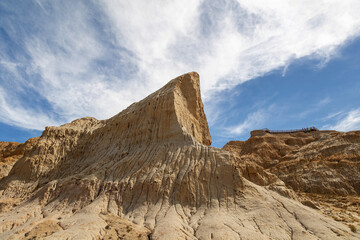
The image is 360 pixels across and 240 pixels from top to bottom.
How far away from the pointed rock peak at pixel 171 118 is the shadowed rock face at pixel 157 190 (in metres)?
0.13

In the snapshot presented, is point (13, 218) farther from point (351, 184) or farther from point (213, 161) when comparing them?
point (351, 184)

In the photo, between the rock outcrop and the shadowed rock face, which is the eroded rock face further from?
the shadowed rock face

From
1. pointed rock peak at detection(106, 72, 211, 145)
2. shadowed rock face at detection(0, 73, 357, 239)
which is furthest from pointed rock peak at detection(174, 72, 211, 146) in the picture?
shadowed rock face at detection(0, 73, 357, 239)

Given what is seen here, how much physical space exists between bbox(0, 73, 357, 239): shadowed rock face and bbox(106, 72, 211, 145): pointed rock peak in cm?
13

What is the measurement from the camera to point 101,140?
1247 inches

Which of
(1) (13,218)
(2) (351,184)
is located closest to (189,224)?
(1) (13,218)

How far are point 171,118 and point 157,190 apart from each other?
8573mm

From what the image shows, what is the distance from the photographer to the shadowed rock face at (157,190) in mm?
14727

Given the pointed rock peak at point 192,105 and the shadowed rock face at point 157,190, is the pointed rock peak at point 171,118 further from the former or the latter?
the shadowed rock face at point 157,190

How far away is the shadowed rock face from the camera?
1473 cm

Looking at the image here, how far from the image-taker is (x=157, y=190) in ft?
62.3

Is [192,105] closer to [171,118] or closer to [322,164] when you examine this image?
[171,118]

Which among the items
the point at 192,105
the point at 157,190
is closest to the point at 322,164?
the point at 192,105

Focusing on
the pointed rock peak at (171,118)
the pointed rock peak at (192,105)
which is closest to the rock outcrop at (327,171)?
the pointed rock peak at (192,105)
